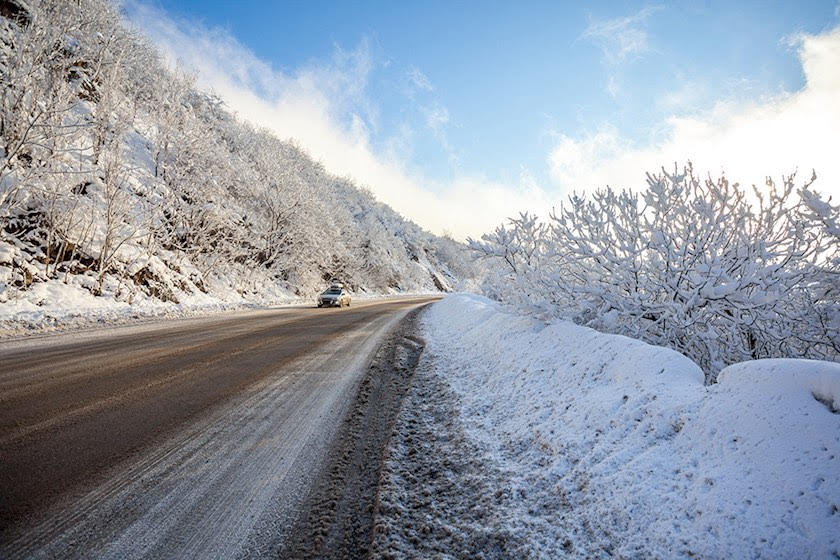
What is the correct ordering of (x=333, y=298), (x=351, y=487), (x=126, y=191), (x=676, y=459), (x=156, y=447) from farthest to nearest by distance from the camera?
(x=333, y=298)
(x=126, y=191)
(x=156, y=447)
(x=351, y=487)
(x=676, y=459)

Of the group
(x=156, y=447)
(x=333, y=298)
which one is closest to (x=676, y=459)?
(x=156, y=447)

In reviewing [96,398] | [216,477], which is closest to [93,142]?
[96,398]

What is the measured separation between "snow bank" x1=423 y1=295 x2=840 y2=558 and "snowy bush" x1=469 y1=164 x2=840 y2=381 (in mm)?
1621

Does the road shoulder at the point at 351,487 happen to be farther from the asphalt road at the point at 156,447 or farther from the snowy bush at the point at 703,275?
the snowy bush at the point at 703,275

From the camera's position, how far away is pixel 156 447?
342 cm

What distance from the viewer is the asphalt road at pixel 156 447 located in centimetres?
231

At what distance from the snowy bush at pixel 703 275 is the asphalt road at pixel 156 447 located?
4.43m

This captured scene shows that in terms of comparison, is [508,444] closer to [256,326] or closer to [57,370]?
[57,370]

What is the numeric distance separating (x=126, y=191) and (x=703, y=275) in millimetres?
23472

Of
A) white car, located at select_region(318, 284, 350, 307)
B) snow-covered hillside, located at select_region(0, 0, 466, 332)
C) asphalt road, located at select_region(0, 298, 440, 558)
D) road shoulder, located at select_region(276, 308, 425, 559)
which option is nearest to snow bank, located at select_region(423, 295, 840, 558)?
road shoulder, located at select_region(276, 308, 425, 559)

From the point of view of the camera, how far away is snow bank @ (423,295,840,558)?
6.15ft

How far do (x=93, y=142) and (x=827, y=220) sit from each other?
87.6ft

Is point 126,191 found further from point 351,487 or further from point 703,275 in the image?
point 703,275

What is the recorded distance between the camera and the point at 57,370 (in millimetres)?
5719
